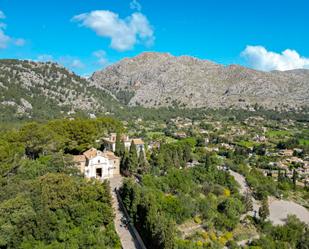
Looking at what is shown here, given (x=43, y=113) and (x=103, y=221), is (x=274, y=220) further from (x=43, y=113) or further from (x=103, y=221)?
(x=43, y=113)

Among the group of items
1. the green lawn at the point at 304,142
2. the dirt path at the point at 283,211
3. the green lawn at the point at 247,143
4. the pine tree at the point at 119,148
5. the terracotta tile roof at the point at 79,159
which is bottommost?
the dirt path at the point at 283,211

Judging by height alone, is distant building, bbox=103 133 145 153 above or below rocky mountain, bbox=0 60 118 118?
below

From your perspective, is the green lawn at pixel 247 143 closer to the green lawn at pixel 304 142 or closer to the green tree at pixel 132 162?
the green lawn at pixel 304 142

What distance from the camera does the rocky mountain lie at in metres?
114

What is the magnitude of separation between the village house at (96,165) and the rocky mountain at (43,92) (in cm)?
6877

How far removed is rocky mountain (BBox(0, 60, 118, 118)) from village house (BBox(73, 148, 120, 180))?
68771mm

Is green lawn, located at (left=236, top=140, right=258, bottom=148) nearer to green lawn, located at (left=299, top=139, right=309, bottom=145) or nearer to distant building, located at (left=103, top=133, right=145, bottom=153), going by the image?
green lawn, located at (left=299, top=139, right=309, bottom=145)

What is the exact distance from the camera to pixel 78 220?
3059 centimetres

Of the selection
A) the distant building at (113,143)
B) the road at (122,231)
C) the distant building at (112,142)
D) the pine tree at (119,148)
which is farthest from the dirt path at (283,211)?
the distant building at (112,142)

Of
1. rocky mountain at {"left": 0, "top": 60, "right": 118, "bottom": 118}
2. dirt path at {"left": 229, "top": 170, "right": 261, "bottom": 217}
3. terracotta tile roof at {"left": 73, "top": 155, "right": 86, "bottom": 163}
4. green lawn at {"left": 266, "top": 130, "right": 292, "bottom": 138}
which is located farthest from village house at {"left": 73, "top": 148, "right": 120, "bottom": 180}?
green lawn at {"left": 266, "top": 130, "right": 292, "bottom": 138}

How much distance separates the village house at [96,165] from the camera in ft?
139

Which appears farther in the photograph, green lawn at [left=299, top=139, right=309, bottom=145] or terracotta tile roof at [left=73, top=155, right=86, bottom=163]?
green lawn at [left=299, top=139, right=309, bottom=145]

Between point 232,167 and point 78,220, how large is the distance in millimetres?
43266

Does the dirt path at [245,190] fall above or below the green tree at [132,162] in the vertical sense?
below
